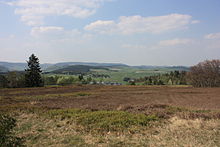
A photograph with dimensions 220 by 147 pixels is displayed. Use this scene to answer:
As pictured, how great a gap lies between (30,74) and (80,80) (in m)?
46.6

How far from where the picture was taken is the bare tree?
65625 millimetres

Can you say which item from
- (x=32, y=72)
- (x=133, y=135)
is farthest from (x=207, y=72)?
(x=133, y=135)

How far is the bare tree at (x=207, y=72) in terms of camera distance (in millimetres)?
65625

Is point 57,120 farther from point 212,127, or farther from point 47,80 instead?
point 47,80

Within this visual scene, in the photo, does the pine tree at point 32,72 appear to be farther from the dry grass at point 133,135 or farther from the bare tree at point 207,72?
the bare tree at point 207,72

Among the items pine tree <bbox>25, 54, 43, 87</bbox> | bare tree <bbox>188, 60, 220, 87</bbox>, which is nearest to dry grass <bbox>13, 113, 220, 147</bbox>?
pine tree <bbox>25, 54, 43, 87</bbox>

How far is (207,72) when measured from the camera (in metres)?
66.1

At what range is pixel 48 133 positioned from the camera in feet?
31.3

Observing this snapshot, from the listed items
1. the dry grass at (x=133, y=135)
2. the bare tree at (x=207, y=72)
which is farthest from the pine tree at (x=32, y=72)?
the bare tree at (x=207, y=72)

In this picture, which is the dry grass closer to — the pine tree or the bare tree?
the pine tree

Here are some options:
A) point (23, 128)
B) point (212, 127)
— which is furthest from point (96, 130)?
point (212, 127)

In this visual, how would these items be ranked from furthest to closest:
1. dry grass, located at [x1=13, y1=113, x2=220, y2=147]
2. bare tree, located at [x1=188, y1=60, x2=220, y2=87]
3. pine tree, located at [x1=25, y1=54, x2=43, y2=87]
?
bare tree, located at [x1=188, y1=60, x2=220, y2=87] → pine tree, located at [x1=25, y1=54, x2=43, y2=87] → dry grass, located at [x1=13, y1=113, x2=220, y2=147]

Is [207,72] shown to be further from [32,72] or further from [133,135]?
[133,135]

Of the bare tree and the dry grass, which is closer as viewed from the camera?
the dry grass
